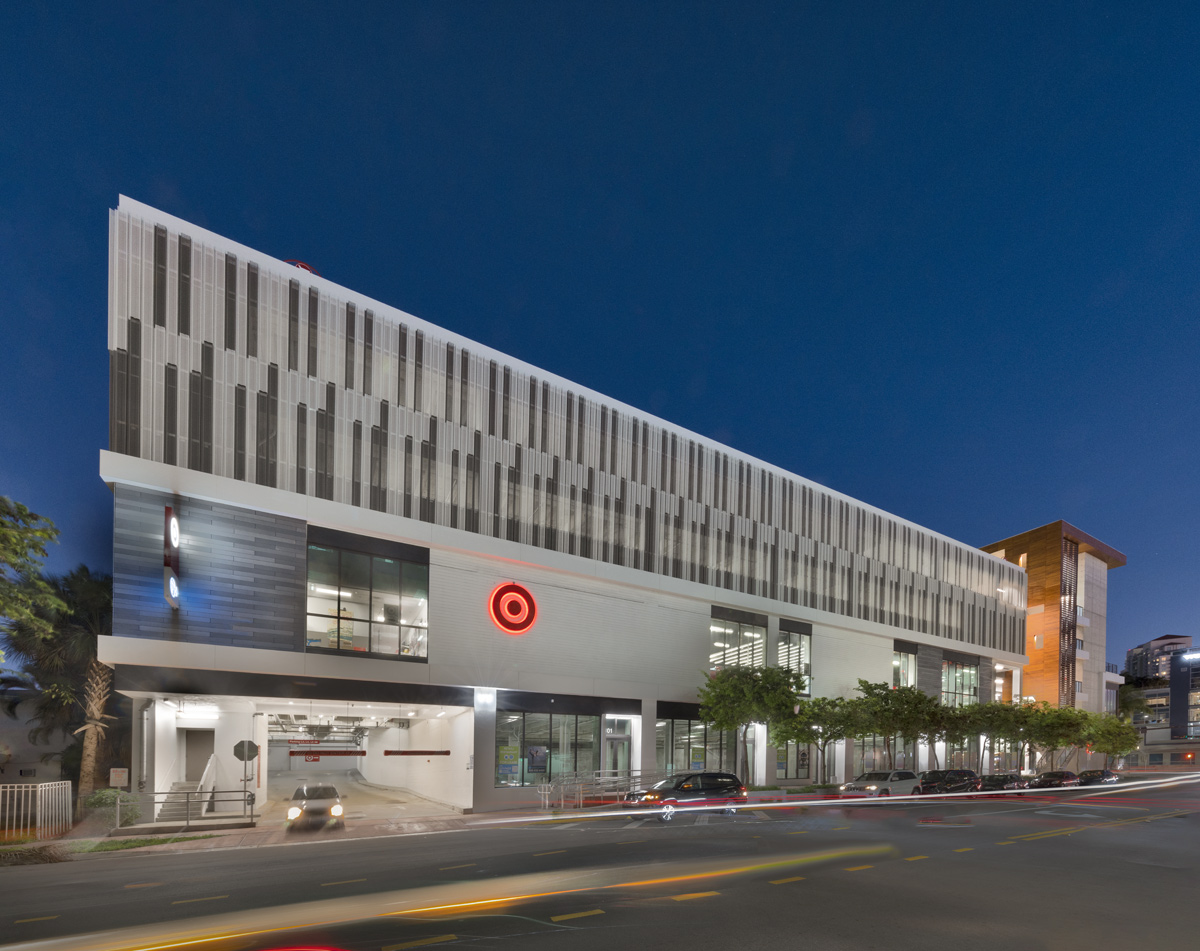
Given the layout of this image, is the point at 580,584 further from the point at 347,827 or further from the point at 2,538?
the point at 2,538

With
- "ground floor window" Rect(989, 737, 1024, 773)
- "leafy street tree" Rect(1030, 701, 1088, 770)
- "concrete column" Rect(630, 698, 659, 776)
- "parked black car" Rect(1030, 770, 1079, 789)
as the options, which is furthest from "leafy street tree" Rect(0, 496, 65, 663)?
"ground floor window" Rect(989, 737, 1024, 773)

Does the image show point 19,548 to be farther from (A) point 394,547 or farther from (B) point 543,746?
(B) point 543,746

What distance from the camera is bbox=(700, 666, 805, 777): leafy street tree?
42938 millimetres

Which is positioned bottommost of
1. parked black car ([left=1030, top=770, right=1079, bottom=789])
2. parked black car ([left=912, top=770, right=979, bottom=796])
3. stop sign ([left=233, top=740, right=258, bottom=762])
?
parked black car ([left=1030, top=770, right=1079, bottom=789])

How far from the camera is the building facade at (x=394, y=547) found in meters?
29.0

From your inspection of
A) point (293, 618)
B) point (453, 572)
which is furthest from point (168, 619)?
point (453, 572)

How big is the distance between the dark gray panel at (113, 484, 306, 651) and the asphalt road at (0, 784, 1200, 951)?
9.11 meters

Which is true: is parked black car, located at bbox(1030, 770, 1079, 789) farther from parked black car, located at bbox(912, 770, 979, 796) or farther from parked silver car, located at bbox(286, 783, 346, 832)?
parked silver car, located at bbox(286, 783, 346, 832)

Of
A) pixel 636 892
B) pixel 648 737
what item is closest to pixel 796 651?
pixel 648 737

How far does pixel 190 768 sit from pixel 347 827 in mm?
11452

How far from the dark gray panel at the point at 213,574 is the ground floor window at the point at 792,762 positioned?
3137cm

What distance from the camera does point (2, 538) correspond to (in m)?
20.2

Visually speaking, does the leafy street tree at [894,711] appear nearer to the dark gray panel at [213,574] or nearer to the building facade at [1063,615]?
the dark gray panel at [213,574]

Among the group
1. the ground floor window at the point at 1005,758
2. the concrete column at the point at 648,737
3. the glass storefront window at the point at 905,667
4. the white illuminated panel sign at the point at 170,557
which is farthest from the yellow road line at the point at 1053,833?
the ground floor window at the point at 1005,758
